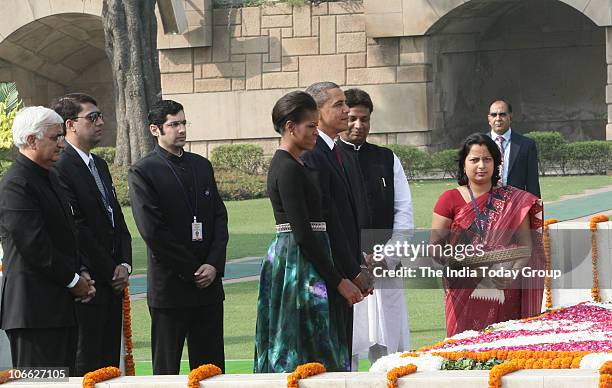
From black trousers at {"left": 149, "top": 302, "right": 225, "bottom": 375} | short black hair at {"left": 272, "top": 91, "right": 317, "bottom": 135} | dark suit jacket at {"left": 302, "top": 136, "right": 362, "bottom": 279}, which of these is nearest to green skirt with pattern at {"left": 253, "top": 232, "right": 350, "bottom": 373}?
dark suit jacket at {"left": 302, "top": 136, "right": 362, "bottom": 279}

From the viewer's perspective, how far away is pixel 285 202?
6309mm

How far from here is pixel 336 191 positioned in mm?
6688

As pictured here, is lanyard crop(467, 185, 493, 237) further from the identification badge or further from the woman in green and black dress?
the identification badge

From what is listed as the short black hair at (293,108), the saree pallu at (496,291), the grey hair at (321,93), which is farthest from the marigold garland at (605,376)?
the saree pallu at (496,291)

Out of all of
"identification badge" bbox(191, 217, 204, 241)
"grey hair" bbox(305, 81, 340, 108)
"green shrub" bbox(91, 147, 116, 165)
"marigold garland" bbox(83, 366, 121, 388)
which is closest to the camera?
"marigold garland" bbox(83, 366, 121, 388)

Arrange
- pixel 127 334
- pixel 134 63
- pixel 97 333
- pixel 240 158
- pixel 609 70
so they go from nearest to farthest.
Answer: pixel 97 333, pixel 127 334, pixel 134 63, pixel 609 70, pixel 240 158

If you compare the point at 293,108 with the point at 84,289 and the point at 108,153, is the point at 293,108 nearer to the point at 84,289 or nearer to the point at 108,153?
the point at 84,289

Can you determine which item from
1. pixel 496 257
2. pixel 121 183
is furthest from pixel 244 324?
pixel 121 183

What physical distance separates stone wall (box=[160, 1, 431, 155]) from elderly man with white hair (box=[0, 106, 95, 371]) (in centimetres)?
2146

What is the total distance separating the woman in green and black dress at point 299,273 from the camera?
629 cm

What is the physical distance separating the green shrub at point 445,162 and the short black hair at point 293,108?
19175 mm

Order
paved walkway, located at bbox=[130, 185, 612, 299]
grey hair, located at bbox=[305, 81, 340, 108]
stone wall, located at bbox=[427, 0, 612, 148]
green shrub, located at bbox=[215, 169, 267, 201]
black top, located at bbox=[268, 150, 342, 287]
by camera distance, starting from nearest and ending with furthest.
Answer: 1. black top, located at bbox=[268, 150, 342, 287]
2. grey hair, located at bbox=[305, 81, 340, 108]
3. paved walkway, located at bbox=[130, 185, 612, 299]
4. green shrub, located at bbox=[215, 169, 267, 201]
5. stone wall, located at bbox=[427, 0, 612, 148]

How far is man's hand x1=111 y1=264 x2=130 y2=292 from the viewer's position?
701cm

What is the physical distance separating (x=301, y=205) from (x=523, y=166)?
370 centimetres
